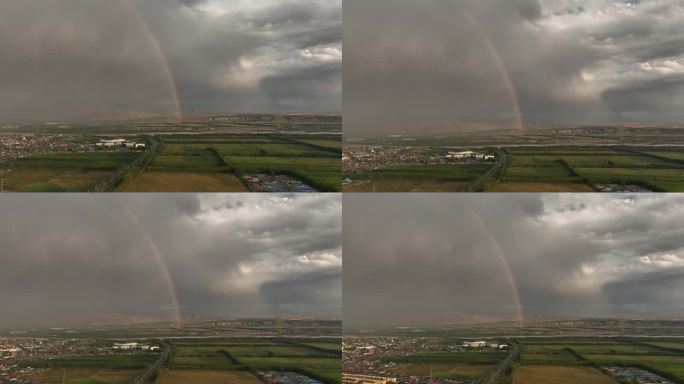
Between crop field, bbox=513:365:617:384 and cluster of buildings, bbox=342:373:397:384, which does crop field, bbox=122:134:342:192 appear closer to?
cluster of buildings, bbox=342:373:397:384

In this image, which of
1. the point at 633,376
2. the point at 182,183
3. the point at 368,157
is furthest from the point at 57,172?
the point at 633,376

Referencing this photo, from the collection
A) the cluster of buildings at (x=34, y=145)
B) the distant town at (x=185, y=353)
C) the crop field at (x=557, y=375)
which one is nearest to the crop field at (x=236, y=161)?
the cluster of buildings at (x=34, y=145)

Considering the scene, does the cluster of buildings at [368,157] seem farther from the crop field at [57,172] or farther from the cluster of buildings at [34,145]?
the cluster of buildings at [34,145]

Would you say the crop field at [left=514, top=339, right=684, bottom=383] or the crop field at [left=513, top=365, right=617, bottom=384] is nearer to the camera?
the crop field at [left=513, top=365, right=617, bottom=384]

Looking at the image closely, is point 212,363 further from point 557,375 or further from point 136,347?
point 557,375

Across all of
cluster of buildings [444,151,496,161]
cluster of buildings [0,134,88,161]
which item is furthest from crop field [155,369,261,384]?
cluster of buildings [444,151,496,161]

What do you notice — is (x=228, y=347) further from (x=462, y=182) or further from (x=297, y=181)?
(x=462, y=182)

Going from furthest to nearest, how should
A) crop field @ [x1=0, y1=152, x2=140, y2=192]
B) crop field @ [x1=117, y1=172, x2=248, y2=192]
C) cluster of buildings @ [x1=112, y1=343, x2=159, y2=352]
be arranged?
cluster of buildings @ [x1=112, y1=343, x2=159, y2=352] < crop field @ [x1=117, y1=172, x2=248, y2=192] < crop field @ [x1=0, y1=152, x2=140, y2=192]
